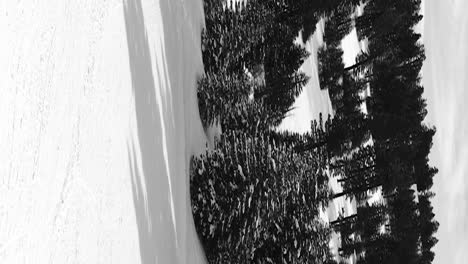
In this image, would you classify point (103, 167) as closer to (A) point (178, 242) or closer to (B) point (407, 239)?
(A) point (178, 242)

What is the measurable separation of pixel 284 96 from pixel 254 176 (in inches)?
430

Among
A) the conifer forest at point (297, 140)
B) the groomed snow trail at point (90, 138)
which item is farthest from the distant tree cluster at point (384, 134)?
the groomed snow trail at point (90, 138)

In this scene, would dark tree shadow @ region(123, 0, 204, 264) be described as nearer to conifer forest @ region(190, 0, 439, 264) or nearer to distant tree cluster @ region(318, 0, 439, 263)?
conifer forest @ region(190, 0, 439, 264)

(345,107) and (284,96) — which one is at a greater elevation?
(345,107)

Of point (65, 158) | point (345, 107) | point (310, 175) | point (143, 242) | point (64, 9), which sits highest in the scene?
point (345, 107)

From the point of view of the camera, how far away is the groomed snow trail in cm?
736

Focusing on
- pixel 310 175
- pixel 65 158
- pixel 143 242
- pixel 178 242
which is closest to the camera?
pixel 65 158

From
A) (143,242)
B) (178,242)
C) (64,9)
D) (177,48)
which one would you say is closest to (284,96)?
(177,48)

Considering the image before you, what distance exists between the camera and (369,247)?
33.0 meters

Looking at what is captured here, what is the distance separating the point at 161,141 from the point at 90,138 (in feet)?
13.6

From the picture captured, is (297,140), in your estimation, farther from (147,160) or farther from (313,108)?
(147,160)

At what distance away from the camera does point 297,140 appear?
81.1 ft

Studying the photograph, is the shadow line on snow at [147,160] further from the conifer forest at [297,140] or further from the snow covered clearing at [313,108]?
the snow covered clearing at [313,108]

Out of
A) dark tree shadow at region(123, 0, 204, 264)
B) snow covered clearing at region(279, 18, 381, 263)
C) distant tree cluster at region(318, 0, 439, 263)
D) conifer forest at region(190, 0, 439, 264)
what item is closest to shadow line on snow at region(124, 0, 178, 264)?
dark tree shadow at region(123, 0, 204, 264)
